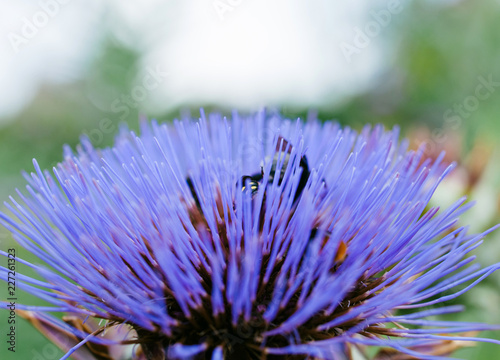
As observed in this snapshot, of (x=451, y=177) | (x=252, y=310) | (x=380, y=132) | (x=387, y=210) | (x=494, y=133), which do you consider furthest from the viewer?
(x=494, y=133)

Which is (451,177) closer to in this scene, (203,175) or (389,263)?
(389,263)

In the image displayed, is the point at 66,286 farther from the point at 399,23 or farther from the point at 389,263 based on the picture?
the point at 399,23

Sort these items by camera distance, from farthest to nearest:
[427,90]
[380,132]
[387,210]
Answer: [427,90] < [380,132] < [387,210]

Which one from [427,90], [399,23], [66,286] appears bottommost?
[66,286]

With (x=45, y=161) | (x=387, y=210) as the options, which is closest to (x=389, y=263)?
(x=387, y=210)

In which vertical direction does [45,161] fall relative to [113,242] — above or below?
below

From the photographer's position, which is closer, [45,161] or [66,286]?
[66,286]
